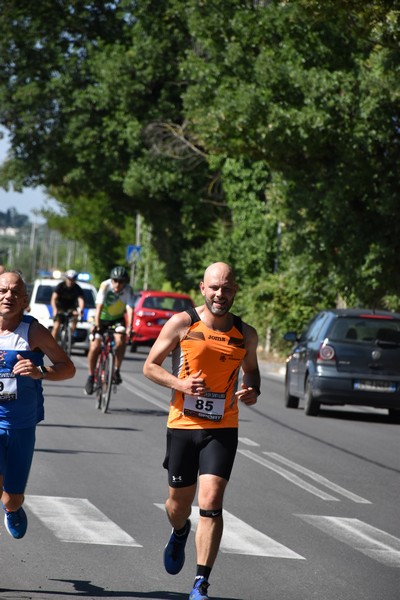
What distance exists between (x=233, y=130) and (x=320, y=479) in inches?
599

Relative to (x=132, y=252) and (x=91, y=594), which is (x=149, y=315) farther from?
(x=91, y=594)

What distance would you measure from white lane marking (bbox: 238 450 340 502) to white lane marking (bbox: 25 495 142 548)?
2.24 meters

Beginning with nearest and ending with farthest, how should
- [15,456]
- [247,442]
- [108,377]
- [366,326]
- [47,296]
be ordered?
1. [15,456]
2. [247,442]
3. [108,377]
4. [366,326]
5. [47,296]

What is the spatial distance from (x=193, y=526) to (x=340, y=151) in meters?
17.2

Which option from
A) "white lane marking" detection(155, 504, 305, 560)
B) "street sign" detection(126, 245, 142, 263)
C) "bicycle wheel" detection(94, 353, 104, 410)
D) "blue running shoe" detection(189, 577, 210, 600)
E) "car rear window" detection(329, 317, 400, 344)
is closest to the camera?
"blue running shoe" detection(189, 577, 210, 600)

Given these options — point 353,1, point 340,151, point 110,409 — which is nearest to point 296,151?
point 340,151

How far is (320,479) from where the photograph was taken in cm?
1283

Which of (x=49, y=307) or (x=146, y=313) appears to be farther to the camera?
(x=146, y=313)

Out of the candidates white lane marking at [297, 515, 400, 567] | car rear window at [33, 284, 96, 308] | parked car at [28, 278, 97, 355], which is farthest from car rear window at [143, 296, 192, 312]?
white lane marking at [297, 515, 400, 567]

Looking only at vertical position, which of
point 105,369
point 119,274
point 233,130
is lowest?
point 105,369

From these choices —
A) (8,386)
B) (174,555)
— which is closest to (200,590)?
(174,555)

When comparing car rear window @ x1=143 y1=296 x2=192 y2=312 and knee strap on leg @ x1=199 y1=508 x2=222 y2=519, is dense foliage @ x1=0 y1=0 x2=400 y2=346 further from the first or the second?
knee strap on leg @ x1=199 y1=508 x2=222 y2=519

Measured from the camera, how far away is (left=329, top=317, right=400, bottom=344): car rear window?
63.9 feet

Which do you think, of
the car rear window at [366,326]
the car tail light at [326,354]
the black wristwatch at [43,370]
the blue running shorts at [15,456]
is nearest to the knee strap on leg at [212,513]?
the blue running shorts at [15,456]
